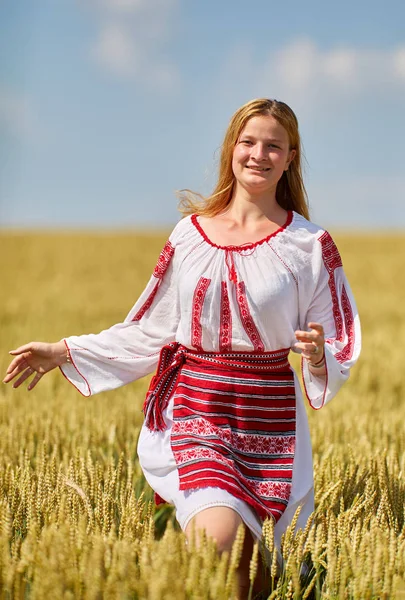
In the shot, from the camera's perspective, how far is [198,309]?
2752 mm

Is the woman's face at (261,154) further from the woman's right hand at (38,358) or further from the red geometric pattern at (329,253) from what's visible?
the woman's right hand at (38,358)

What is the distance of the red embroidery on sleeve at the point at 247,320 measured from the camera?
270 cm

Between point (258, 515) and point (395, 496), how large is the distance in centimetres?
78

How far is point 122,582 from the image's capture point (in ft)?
6.26

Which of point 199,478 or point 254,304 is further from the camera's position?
point 254,304

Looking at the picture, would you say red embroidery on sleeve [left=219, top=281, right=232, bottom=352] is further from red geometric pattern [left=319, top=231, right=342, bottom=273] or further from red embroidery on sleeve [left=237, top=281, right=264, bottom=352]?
red geometric pattern [left=319, top=231, right=342, bottom=273]

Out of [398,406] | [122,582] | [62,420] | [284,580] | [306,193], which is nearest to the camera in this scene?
[122,582]

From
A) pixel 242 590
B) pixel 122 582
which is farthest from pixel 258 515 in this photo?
pixel 122 582

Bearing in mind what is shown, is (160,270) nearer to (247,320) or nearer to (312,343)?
(247,320)

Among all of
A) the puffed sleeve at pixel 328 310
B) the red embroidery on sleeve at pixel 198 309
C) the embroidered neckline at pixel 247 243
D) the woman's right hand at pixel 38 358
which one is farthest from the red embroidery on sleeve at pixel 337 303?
the woman's right hand at pixel 38 358

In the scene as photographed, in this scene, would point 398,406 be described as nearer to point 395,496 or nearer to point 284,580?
point 395,496

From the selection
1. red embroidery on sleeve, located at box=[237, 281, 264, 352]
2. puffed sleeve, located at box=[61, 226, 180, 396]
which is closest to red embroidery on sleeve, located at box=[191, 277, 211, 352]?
red embroidery on sleeve, located at box=[237, 281, 264, 352]

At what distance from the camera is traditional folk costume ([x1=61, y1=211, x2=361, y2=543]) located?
265 cm

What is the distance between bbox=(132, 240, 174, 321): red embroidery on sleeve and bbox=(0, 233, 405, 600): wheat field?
0.59 m
